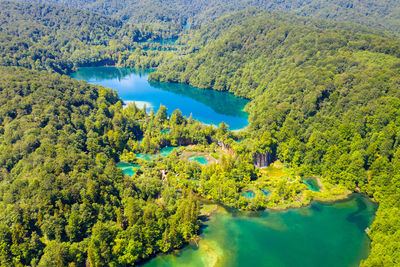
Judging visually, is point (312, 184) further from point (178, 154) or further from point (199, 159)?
point (178, 154)

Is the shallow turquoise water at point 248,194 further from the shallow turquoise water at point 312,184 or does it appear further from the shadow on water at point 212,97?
the shadow on water at point 212,97

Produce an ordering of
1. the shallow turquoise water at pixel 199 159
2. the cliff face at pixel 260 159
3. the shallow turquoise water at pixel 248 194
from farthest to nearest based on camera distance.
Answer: the shallow turquoise water at pixel 199 159
the cliff face at pixel 260 159
the shallow turquoise water at pixel 248 194

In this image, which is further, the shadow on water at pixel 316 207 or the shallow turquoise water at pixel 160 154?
the shallow turquoise water at pixel 160 154

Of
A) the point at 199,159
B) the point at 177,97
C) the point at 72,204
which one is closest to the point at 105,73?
the point at 177,97

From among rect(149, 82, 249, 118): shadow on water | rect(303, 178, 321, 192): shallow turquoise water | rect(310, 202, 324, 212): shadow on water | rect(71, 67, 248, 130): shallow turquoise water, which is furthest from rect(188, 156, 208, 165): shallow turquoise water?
rect(149, 82, 249, 118): shadow on water

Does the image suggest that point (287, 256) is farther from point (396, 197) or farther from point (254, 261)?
point (396, 197)

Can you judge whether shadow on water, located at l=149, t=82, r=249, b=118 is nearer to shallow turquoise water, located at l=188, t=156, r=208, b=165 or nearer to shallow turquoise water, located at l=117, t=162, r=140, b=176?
shallow turquoise water, located at l=188, t=156, r=208, b=165

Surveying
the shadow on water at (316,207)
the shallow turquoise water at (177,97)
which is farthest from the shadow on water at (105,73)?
the shadow on water at (316,207)

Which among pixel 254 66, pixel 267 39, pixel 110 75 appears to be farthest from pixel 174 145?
pixel 110 75
